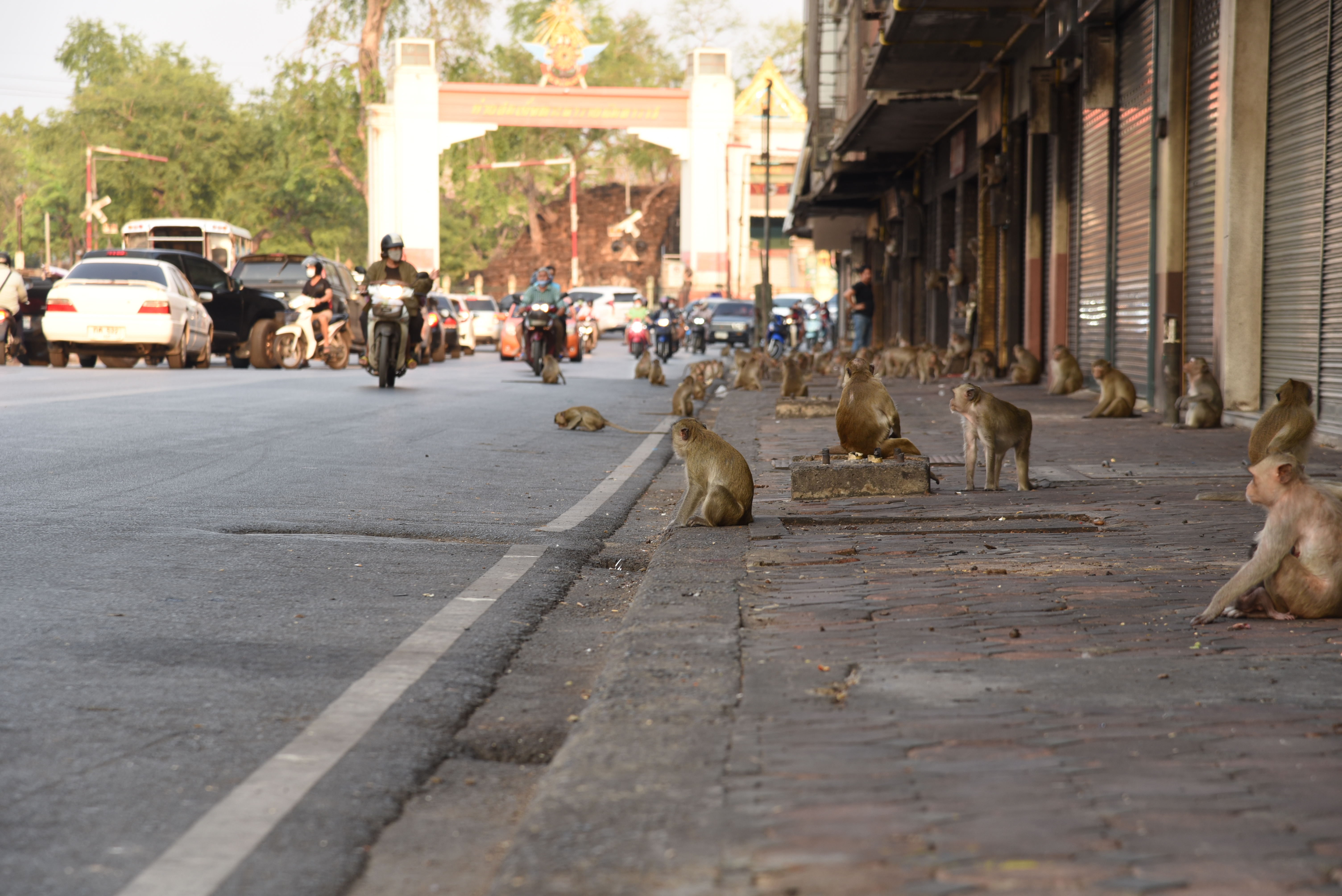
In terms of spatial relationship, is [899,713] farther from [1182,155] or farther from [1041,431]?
[1182,155]

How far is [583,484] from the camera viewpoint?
9508 mm

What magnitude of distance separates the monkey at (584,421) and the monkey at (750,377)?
24.3ft

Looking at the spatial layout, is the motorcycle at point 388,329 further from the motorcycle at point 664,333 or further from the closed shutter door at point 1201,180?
the motorcycle at point 664,333

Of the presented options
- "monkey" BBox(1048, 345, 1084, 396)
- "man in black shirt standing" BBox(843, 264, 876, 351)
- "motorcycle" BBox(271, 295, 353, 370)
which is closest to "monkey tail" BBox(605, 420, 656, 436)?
"monkey" BBox(1048, 345, 1084, 396)

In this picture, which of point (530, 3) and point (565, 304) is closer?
point (565, 304)

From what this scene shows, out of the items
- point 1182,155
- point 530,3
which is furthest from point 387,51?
point 1182,155

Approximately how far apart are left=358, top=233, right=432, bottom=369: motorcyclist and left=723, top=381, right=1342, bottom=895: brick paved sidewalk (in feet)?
40.7

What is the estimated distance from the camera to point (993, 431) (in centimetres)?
814

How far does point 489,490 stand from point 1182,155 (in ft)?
28.4

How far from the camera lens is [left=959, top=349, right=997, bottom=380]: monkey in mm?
22328

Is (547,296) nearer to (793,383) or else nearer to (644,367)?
(644,367)

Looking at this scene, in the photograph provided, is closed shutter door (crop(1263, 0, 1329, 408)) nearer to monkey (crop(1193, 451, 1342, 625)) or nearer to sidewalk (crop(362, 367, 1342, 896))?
sidewalk (crop(362, 367, 1342, 896))

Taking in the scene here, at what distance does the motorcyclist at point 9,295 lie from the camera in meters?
23.1

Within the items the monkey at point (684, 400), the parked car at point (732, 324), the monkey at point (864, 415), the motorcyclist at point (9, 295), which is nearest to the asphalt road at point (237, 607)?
the monkey at point (864, 415)
